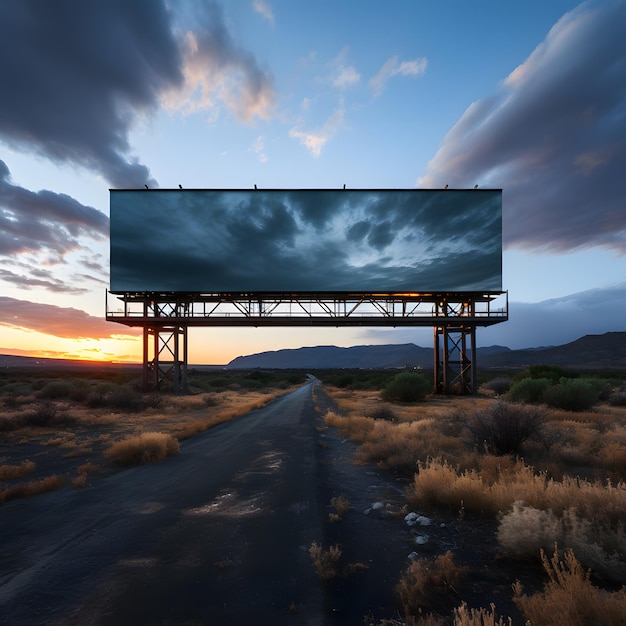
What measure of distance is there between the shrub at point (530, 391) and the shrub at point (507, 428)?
13.7 meters

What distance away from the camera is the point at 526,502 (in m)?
6.09

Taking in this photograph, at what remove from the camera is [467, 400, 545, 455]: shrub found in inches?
404

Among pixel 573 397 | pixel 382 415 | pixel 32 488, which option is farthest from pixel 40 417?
pixel 573 397

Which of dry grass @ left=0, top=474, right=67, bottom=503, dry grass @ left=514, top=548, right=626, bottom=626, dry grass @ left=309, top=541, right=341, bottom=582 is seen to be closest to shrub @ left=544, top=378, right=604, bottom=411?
dry grass @ left=514, top=548, right=626, bottom=626

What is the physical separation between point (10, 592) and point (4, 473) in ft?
23.9

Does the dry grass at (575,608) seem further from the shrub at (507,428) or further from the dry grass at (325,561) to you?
the shrub at (507,428)

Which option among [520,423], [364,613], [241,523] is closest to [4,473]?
[241,523]

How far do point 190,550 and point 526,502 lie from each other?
5.53 meters

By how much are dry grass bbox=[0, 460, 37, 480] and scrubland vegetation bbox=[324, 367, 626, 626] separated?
10006mm

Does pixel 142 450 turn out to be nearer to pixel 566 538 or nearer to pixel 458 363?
pixel 566 538

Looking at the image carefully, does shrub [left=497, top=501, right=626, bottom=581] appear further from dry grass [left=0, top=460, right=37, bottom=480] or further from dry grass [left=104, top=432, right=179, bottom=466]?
dry grass [left=0, top=460, right=37, bottom=480]

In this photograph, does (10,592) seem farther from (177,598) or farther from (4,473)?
(4,473)

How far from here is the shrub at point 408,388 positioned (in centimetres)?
3111

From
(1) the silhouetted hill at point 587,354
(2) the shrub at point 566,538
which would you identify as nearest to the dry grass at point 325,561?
(2) the shrub at point 566,538
